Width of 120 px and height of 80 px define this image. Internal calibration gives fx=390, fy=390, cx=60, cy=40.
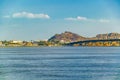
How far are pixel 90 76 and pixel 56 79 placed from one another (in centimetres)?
542

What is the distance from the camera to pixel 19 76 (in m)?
51.5

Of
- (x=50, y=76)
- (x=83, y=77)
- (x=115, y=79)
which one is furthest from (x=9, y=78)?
(x=115, y=79)

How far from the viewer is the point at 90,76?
51375mm

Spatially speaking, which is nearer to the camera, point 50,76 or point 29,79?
point 29,79

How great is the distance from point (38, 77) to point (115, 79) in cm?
1015

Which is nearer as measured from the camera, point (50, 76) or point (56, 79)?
point (56, 79)

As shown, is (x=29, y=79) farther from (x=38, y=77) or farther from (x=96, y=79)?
(x=96, y=79)

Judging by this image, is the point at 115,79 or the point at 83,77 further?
the point at 83,77

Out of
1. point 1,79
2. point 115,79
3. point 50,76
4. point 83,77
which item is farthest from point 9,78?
point 115,79

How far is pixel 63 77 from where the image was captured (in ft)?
165

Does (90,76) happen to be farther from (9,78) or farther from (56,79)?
(9,78)

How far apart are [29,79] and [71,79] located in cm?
521

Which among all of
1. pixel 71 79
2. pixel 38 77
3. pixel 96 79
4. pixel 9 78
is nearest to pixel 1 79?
pixel 9 78

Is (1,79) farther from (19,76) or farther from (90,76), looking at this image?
(90,76)
